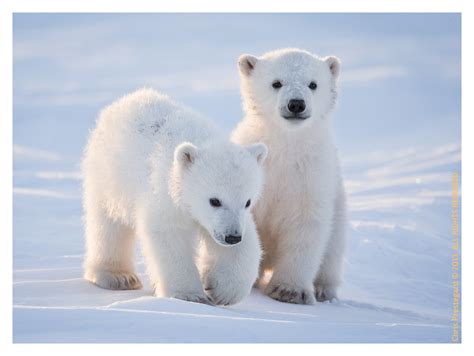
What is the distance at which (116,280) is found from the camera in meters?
7.15

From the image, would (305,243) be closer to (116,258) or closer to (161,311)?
(116,258)

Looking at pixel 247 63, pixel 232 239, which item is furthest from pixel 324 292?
pixel 232 239

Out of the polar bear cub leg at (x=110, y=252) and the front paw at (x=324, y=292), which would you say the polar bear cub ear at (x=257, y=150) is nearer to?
the polar bear cub leg at (x=110, y=252)

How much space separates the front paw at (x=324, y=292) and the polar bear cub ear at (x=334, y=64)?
2.11 m

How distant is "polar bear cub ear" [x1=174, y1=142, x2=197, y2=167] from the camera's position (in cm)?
598

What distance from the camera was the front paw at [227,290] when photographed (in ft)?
20.2

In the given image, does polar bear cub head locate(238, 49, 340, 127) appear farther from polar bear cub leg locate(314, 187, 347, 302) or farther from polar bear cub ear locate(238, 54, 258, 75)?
polar bear cub leg locate(314, 187, 347, 302)

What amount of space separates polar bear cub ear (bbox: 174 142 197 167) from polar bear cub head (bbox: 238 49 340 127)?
1385mm

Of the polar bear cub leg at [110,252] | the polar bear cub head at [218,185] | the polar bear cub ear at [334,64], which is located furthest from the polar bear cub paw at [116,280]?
the polar bear cub ear at [334,64]

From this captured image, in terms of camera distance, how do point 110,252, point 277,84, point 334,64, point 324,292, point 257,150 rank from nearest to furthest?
point 257,150, point 110,252, point 277,84, point 334,64, point 324,292

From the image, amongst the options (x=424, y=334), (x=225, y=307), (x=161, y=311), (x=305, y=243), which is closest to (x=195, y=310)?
(x=161, y=311)

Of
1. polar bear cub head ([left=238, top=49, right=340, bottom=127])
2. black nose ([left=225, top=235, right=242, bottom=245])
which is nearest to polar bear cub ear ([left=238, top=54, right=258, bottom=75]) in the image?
polar bear cub head ([left=238, top=49, right=340, bottom=127])

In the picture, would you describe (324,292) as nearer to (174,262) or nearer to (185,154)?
(174,262)

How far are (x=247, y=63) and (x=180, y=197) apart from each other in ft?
6.93
